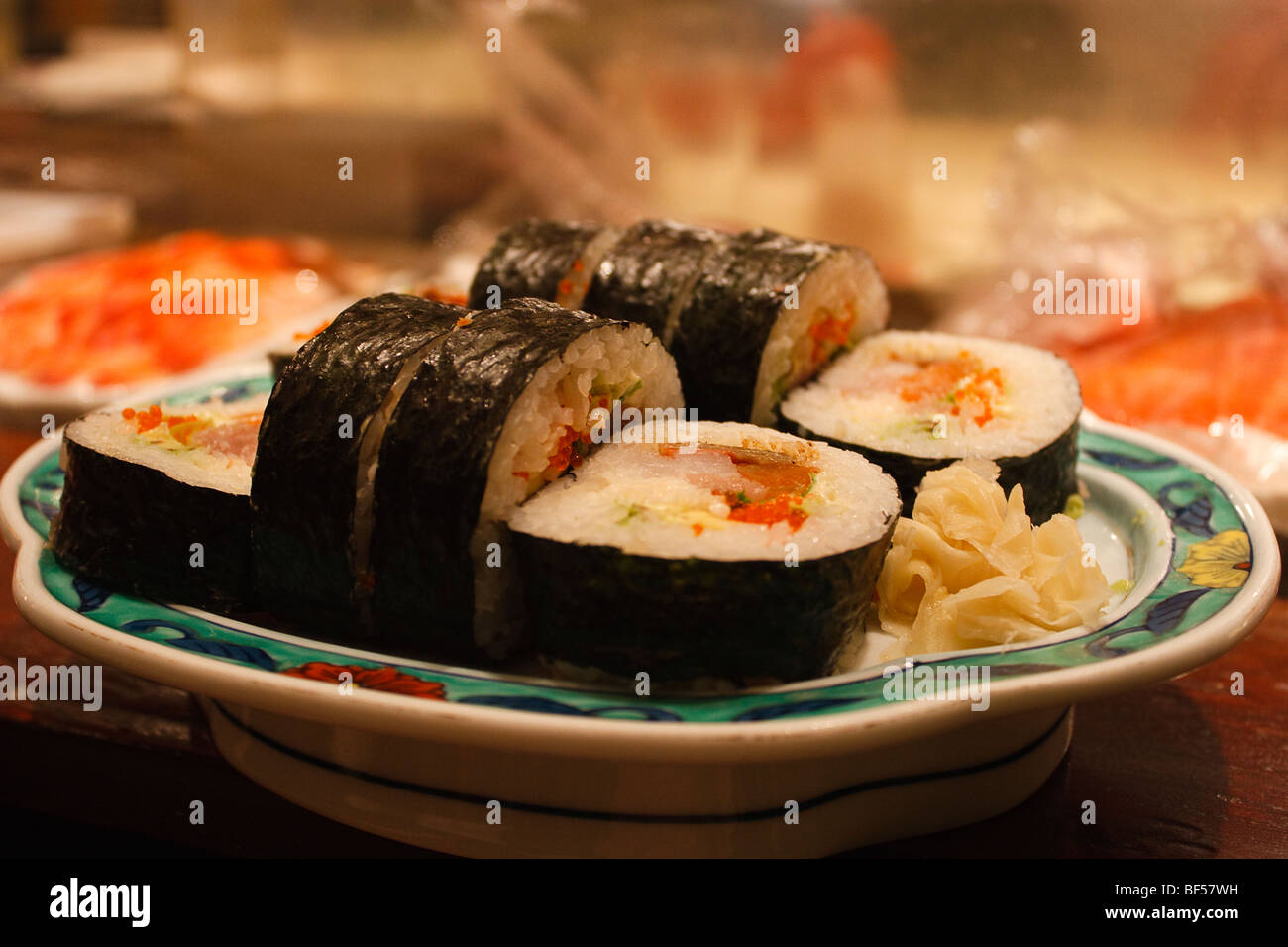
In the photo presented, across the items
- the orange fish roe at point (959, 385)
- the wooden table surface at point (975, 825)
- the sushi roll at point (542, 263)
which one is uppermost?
the sushi roll at point (542, 263)

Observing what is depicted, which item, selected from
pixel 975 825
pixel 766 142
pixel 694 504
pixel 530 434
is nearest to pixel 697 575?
pixel 694 504

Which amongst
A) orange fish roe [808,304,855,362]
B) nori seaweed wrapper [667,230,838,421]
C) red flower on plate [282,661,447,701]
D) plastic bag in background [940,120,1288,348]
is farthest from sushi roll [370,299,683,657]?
plastic bag in background [940,120,1288,348]

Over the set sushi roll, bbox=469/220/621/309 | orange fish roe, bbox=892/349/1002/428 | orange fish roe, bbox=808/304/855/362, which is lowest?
orange fish roe, bbox=892/349/1002/428

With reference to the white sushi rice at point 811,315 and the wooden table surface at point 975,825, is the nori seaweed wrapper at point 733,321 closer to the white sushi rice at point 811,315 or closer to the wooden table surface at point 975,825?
the white sushi rice at point 811,315

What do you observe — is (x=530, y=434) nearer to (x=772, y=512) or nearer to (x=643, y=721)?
(x=772, y=512)

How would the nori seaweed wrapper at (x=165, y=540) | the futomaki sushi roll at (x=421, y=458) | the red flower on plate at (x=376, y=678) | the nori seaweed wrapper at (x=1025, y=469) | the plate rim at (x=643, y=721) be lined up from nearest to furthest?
1. the plate rim at (x=643, y=721)
2. the red flower on plate at (x=376, y=678)
3. the futomaki sushi roll at (x=421, y=458)
4. the nori seaweed wrapper at (x=165, y=540)
5. the nori seaweed wrapper at (x=1025, y=469)

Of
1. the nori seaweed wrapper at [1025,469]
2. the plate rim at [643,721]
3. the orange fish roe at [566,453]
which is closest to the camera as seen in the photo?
the plate rim at [643,721]

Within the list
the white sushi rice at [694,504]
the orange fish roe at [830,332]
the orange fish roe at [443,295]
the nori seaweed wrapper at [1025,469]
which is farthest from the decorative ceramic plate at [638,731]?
the orange fish roe at [443,295]

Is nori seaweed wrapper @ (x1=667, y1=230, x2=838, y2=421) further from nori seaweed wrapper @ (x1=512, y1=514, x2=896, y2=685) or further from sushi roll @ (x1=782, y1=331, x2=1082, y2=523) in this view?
nori seaweed wrapper @ (x1=512, y1=514, x2=896, y2=685)
